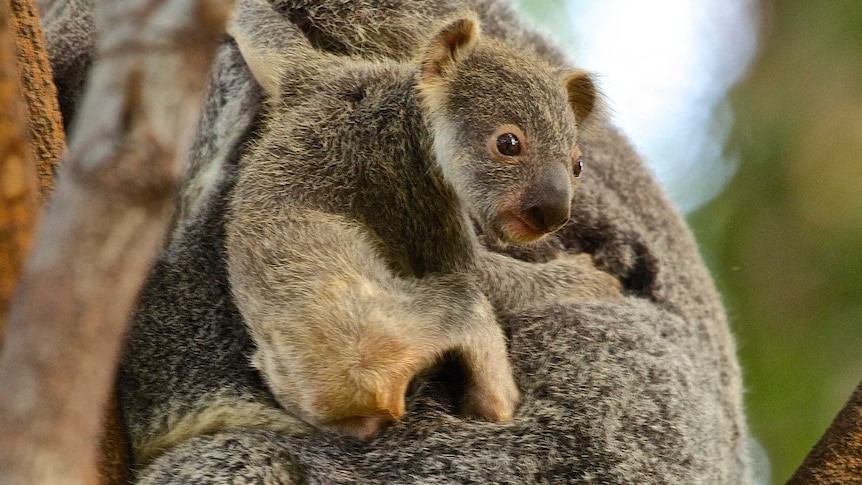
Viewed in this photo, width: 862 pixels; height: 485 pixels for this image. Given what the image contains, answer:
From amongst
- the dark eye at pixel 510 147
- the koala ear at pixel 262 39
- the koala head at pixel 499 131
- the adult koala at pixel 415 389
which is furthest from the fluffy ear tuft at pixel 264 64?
the dark eye at pixel 510 147

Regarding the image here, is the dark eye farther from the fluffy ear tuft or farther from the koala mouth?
the fluffy ear tuft

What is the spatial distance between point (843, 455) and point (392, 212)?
4.95 feet

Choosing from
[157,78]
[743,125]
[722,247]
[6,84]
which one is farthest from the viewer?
[743,125]

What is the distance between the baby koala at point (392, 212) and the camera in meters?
2.47

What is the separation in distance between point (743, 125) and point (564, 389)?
4.67 meters

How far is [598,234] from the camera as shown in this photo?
3.66 m

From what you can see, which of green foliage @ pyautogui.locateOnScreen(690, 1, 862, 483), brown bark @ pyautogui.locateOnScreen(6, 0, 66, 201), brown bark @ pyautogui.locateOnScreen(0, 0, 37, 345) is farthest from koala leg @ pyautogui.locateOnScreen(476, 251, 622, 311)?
green foliage @ pyautogui.locateOnScreen(690, 1, 862, 483)

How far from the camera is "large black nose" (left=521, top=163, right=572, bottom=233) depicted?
2.46 m

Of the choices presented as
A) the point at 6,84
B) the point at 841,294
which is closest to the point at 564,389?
the point at 6,84

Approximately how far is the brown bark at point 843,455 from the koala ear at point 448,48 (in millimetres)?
1538

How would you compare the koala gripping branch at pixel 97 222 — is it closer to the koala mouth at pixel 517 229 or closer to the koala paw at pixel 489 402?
the koala mouth at pixel 517 229

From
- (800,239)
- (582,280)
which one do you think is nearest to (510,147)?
(582,280)

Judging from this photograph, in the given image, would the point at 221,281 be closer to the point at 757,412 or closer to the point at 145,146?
the point at 145,146

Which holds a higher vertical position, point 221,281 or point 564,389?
point 564,389
